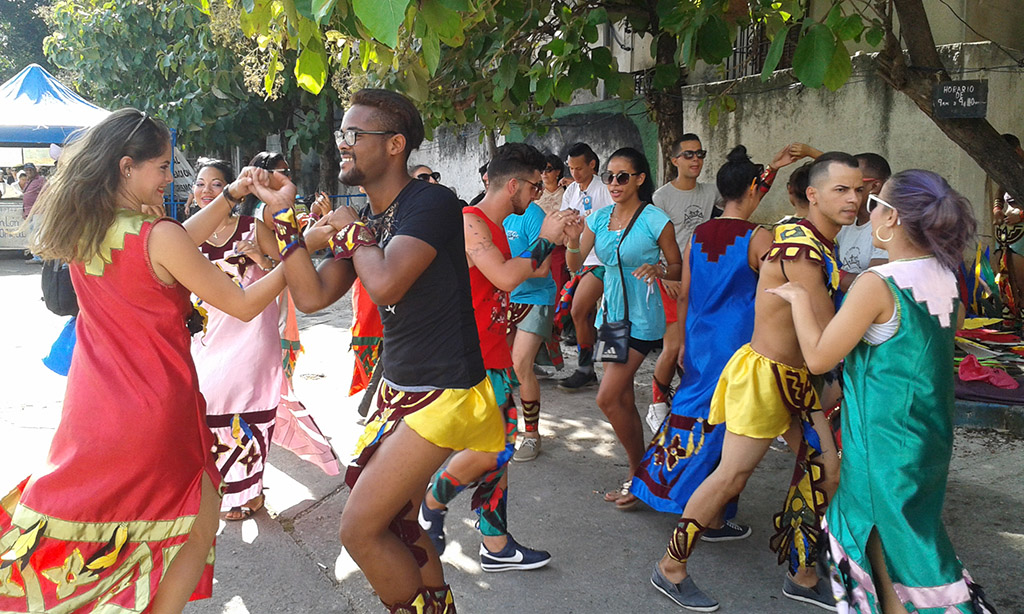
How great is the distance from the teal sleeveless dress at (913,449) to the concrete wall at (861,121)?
4.95 metres

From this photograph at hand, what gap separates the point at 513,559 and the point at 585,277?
2.68 m

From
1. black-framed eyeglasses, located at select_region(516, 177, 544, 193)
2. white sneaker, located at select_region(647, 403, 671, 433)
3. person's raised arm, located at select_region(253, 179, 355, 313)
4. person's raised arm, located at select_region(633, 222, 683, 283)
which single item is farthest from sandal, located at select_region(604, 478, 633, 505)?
person's raised arm, located at select_region(253, 179, 355, 313)

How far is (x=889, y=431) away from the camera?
2475mm

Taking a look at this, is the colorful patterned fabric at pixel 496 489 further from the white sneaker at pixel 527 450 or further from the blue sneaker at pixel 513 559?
the white sneaker at pixel 527 450

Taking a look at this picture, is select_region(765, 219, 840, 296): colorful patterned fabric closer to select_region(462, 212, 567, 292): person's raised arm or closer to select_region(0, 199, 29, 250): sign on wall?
select_region(462, 212, 567, 292): person's raised arm

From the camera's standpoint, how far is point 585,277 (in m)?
5.93

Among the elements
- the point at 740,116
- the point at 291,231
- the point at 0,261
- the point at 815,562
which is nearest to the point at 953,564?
the point at 815,562

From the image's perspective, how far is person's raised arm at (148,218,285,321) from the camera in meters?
2.50

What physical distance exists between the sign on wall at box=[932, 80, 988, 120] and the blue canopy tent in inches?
540

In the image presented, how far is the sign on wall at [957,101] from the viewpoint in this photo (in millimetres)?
3775

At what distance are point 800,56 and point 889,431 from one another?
4.88 feet

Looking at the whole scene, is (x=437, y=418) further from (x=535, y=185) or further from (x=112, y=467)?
(x=535, y=185)

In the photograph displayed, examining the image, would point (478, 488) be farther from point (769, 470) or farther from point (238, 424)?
point (769, 470)

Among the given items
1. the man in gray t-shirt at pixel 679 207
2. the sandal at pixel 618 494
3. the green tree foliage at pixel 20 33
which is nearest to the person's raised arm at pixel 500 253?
the sandal at pixel 618 494
